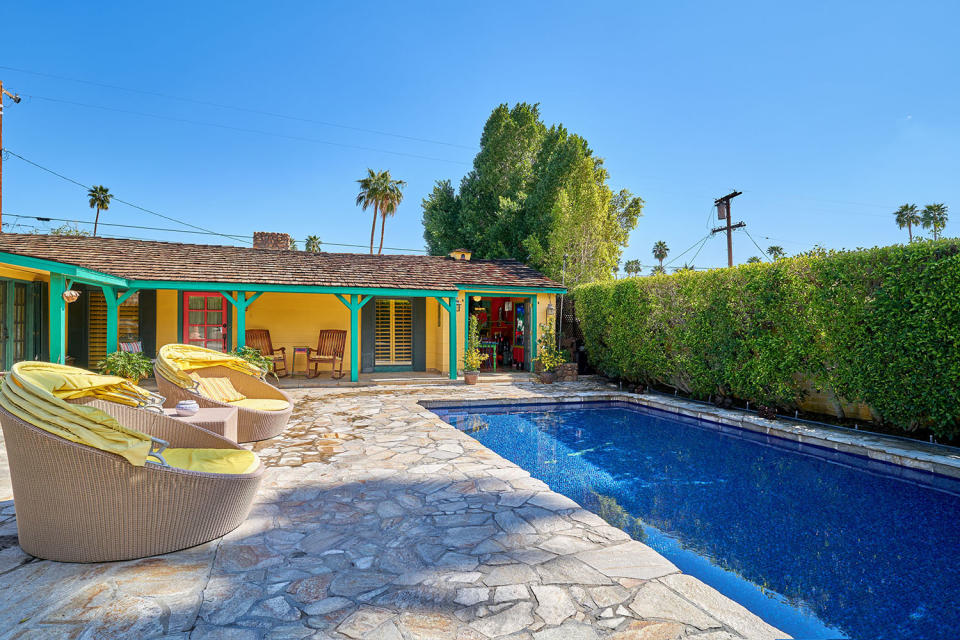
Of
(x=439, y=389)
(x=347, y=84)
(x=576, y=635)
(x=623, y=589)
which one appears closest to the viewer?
(x=576, y=635)

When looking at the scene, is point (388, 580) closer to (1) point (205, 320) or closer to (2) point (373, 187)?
(1) point (205, 320)

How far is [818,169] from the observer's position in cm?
1783

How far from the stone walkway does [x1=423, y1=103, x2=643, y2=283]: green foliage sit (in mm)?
15627

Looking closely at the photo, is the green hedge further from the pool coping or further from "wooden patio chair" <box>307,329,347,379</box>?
"wooden patio chair" <box>307,329,347,379</box>

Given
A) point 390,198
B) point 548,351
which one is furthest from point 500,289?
point 390,198

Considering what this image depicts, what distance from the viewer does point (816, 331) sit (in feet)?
22.7

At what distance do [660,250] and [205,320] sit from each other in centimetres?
5822

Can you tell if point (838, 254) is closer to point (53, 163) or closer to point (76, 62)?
point (76, 62)

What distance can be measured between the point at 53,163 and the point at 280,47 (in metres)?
17.4

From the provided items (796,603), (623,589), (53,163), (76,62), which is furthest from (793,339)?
(53,163)

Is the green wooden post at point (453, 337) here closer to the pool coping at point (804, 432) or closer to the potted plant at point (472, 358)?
the potted plant at point (472, 358)

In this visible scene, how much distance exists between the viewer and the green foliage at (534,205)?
18.6 metres

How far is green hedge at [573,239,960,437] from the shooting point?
18.2ft

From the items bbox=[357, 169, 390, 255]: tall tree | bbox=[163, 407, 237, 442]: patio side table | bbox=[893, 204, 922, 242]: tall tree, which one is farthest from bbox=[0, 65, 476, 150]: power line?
bbox=[893, 204, 922, 242]: tall tree
